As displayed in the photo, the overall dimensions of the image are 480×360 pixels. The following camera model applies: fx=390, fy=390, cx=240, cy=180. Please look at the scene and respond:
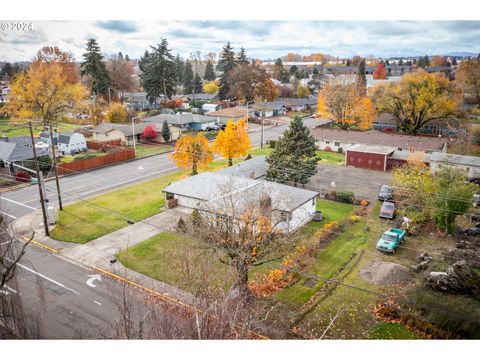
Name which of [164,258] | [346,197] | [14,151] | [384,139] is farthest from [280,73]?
[164,258]

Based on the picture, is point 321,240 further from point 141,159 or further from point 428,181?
point 141,159

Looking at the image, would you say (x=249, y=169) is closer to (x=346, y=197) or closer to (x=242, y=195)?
(x=346, y=197)

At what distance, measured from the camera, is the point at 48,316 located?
54.4ft

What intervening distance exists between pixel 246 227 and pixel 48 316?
9.23 metres

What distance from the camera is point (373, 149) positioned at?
40281mm

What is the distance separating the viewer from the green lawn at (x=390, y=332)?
49.5 ft

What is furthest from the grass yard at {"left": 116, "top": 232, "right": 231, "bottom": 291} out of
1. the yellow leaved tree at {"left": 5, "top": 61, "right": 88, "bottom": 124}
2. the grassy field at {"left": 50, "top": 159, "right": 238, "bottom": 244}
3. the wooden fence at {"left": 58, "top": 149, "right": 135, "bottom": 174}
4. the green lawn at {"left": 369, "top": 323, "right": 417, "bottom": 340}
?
the yellow leaved tree at {"left": 5, "top": 61, "right": 88, "bottom": 124}

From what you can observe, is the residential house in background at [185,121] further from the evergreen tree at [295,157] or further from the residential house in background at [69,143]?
the evergreen tree at [295,157]

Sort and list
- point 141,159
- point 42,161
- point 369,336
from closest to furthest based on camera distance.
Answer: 1. point 369,336
2. point 42,161
3. point 141,159

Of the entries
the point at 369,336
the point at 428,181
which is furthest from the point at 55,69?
the point at 369,336

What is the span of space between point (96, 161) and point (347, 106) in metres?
34.5

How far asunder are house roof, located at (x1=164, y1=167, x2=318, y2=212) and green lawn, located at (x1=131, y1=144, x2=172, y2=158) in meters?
16.7

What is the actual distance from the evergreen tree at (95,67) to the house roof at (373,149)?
43041 mm

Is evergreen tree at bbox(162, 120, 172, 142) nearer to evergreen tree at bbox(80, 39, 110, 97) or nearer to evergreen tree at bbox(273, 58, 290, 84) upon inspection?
evergreen tree at bbox(80, 39, 110, 97)
